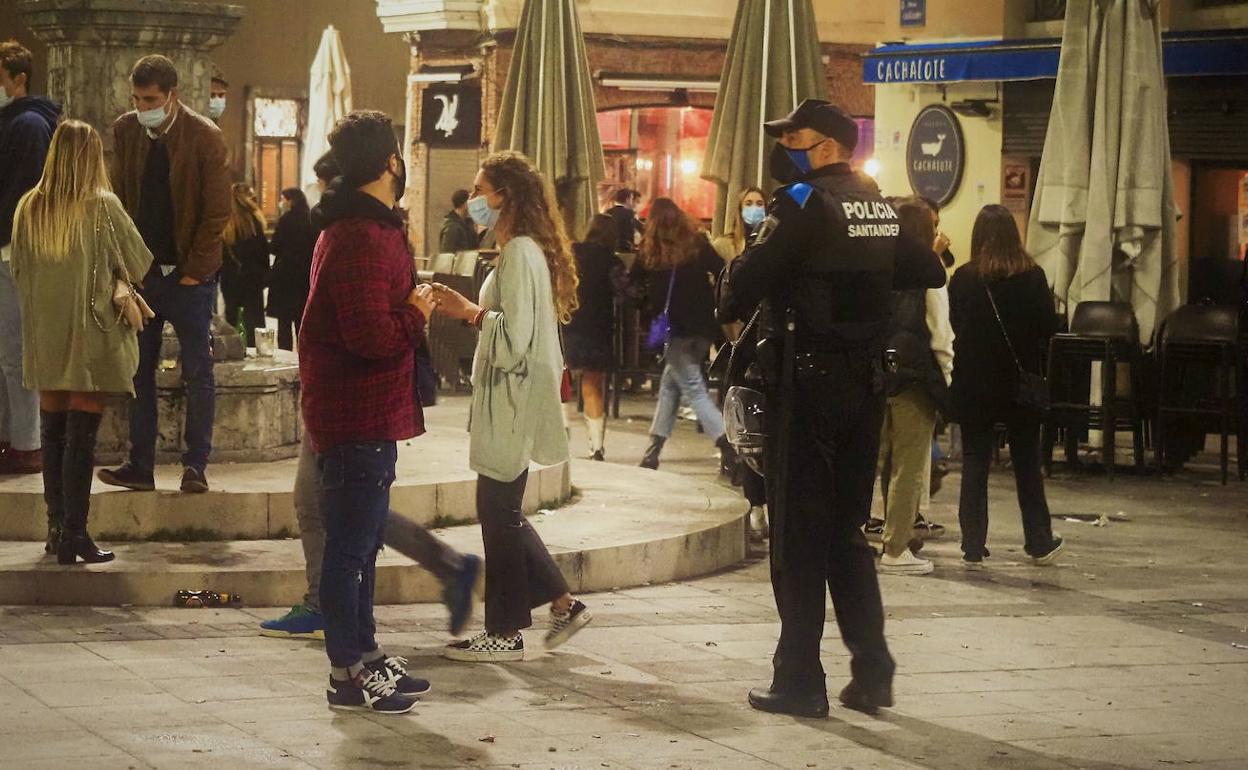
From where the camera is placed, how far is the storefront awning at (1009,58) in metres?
18.4

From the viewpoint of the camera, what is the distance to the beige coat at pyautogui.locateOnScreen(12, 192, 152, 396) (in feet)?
32.0

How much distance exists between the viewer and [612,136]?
30344 millimetres

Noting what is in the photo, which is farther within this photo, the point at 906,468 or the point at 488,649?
the point at 906,468

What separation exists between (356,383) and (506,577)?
1.41m

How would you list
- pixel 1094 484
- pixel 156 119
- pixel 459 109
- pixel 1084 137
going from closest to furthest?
pixel 156 119
pixel 1094 484
pixel 1084 137
pixel 459 109

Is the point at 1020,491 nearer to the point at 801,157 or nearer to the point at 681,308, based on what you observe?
the point at 681,308

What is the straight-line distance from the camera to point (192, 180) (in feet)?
34.7

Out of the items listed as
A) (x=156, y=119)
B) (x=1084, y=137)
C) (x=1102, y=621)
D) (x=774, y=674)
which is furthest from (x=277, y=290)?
(x=774, y=674)

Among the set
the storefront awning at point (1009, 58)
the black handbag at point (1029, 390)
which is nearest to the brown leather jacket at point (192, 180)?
the black handbag at point (1029, 390)

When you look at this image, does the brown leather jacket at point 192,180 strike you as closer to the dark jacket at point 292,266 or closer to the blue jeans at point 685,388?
the blue jeans at point 685,388

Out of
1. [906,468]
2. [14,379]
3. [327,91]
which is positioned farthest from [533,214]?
[327,91]

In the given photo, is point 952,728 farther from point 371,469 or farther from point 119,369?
point 119,369

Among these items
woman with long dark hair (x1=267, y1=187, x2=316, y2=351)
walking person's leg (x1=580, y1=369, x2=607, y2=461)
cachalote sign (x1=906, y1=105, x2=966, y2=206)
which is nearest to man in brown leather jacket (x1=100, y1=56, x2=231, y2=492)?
walking person's leg (x1=580, y1=369, x2=607, y2=461)

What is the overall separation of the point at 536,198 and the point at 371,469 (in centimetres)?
155
